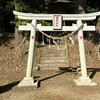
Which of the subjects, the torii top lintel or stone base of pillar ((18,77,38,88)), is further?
the torii top lintel

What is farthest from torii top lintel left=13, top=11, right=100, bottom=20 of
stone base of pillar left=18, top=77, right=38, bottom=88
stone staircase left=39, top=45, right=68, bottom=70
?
stone staircase left=39, top=45, right=68, bottom=70

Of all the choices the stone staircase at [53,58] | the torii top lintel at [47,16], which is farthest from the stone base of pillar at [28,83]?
the stone staircase at [53,58]

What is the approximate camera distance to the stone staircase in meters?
8.31

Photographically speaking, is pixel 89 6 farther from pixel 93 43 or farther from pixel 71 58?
pixel 71 58

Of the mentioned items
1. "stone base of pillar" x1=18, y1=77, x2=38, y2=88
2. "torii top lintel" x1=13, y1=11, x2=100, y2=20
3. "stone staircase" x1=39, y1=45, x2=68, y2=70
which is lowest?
"stone base of pillar" x1=18, y1=77, x2=38, y2=88

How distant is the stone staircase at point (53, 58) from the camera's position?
8.31 metres

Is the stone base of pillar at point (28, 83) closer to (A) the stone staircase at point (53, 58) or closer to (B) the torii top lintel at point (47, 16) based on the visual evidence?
(B) the torii top lintel at point (47, 16)

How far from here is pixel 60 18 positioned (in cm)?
518

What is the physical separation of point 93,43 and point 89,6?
9.87 metres

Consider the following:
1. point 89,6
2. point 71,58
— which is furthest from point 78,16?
point 89,6

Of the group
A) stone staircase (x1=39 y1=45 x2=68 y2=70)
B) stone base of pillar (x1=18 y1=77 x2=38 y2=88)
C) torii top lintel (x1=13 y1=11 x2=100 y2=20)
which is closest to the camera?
stone base of pillar (x1=18 y1=77 x2=38 y2=88)

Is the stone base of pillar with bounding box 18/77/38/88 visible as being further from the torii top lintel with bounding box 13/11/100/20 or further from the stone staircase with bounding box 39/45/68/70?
the stone staircase with bounding box 39/45/68/70

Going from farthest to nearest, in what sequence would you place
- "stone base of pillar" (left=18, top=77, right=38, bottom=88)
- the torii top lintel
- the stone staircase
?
the stone staircase → the torii top lintel → "stone base of pillar" (left=18, top=77, right=38, bottom=88)

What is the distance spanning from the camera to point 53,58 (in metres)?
9.12
